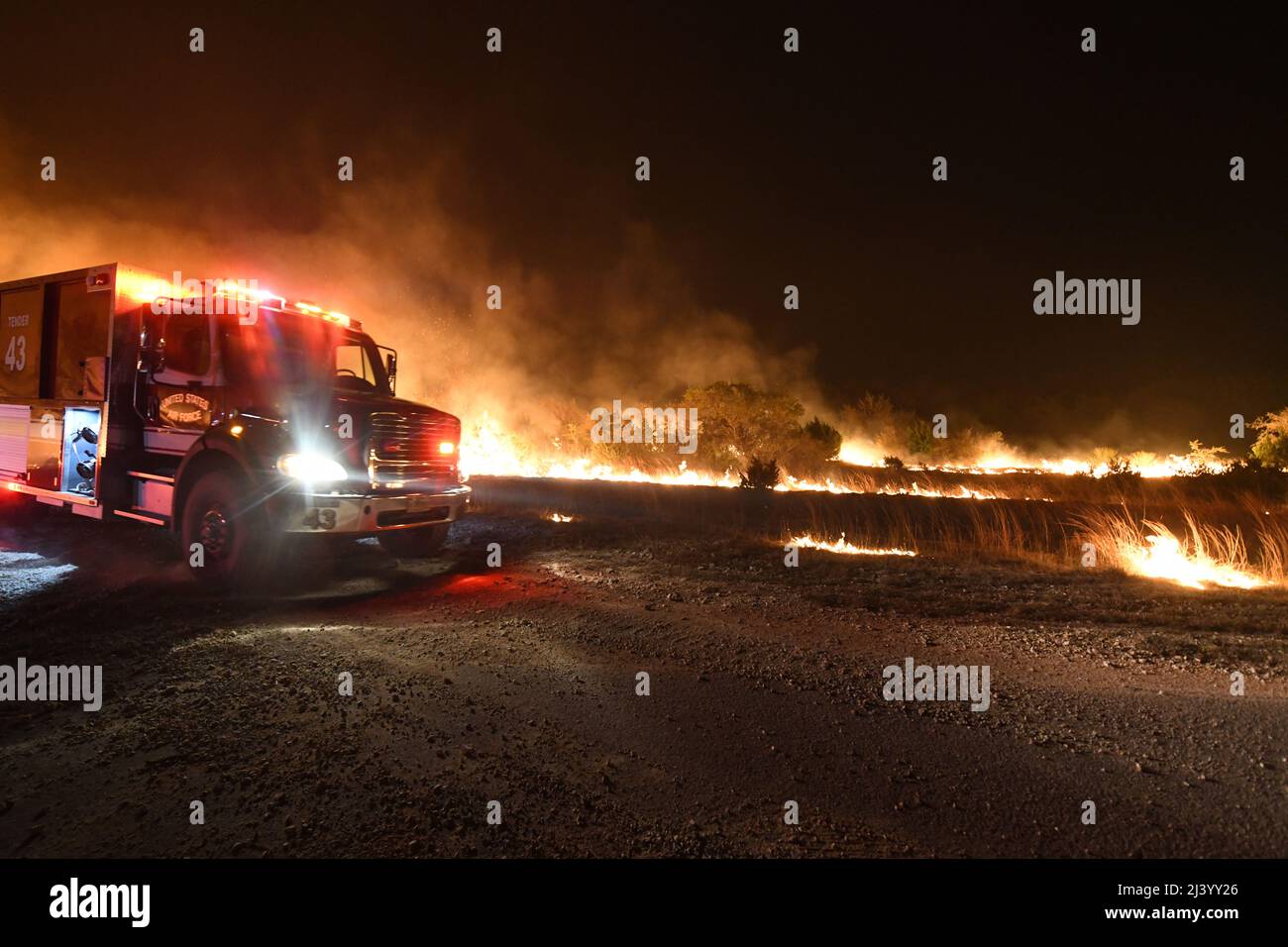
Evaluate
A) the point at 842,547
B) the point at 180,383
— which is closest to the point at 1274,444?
the point at 842,547

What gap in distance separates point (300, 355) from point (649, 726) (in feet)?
21.8

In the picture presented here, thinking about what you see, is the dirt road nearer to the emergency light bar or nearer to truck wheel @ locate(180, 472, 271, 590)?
truck wheel @ locate(180, 472, 271, 590)

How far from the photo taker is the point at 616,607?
21.6 ft

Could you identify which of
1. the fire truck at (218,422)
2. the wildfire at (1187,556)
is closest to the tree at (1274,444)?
the wildfire at (1187,556)

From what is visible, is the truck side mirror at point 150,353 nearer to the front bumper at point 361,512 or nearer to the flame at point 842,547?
the front bumper at point 361,512

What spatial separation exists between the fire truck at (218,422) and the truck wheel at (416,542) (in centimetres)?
2

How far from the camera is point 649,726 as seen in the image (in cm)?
396

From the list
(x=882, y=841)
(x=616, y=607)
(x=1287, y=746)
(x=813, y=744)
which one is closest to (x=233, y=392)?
(x=616, y=607)

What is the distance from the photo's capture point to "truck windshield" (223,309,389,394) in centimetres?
782

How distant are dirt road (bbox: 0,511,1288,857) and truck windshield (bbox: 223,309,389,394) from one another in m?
2.54

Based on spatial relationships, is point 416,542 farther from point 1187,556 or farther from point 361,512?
point 1187,556

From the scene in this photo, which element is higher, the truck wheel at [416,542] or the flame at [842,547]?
the truck wheel at [416,542]

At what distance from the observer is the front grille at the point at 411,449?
7672 mm
